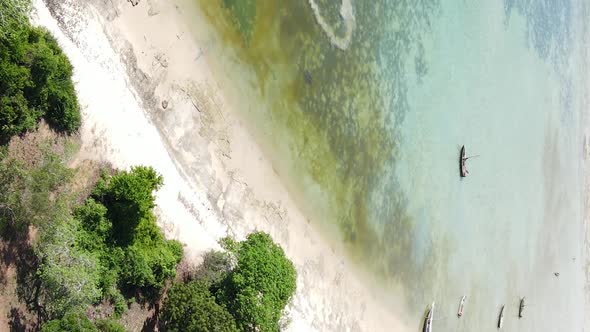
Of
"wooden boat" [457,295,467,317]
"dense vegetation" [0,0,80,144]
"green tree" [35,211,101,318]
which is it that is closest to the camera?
"dense vegetation" [0,0,80,144]

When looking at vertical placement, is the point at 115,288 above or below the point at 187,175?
below

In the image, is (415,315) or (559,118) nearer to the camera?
(415,315)

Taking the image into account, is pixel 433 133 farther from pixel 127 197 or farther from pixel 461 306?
pixel 127 197

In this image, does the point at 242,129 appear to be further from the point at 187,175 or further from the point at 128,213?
the point at 128,213

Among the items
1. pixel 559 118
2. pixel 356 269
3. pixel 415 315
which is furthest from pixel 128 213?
pixel 559 118

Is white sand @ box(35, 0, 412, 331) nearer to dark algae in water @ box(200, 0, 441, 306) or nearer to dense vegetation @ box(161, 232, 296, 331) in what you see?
dense vegetation @ box(161, 232, 296, 331)

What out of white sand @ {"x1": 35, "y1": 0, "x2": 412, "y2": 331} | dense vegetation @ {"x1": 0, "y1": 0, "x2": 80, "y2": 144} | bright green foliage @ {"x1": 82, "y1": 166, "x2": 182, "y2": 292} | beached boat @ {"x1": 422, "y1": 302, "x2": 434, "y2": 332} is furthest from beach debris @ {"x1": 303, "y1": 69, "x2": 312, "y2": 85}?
beached boat @ {"x1": 422, "y1": 302, "x2": 434, "y2": 332}
